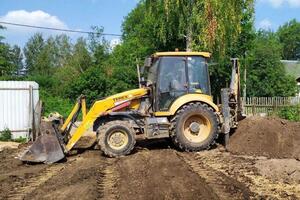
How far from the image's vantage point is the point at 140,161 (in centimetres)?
999

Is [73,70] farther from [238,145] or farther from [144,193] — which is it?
[144,193]

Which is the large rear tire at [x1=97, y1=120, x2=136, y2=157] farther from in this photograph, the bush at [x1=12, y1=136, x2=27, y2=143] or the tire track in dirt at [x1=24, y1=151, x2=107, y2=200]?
the bush at [x1=12, y1=136, x2=27, y2=143]

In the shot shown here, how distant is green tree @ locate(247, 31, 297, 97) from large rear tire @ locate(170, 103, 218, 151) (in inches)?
914

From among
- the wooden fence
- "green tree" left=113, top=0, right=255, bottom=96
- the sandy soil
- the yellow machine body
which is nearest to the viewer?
the sandy soil

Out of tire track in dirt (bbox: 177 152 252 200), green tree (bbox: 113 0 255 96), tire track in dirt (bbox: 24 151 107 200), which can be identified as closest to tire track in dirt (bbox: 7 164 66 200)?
tire track in dirt (bbox: 24 151 107 200)

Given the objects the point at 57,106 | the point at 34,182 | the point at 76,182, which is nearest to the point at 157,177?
the point at 76,182

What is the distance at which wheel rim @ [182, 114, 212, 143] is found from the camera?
11.8 m

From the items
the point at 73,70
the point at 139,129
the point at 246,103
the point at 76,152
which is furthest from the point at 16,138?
the point at 73,70

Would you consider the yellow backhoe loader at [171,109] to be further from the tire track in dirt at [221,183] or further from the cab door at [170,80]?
the tire track in dirt at [221,183]

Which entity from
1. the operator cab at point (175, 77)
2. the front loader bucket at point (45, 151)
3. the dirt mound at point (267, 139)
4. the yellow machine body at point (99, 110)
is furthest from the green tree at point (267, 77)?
the front loader bucket at point (45, 151)

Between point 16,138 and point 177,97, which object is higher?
point 177,97

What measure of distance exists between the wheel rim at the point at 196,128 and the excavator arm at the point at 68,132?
1321 millimetres

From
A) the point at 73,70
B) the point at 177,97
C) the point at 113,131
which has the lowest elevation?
the point at 113,131

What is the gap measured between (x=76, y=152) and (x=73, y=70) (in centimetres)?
2480
